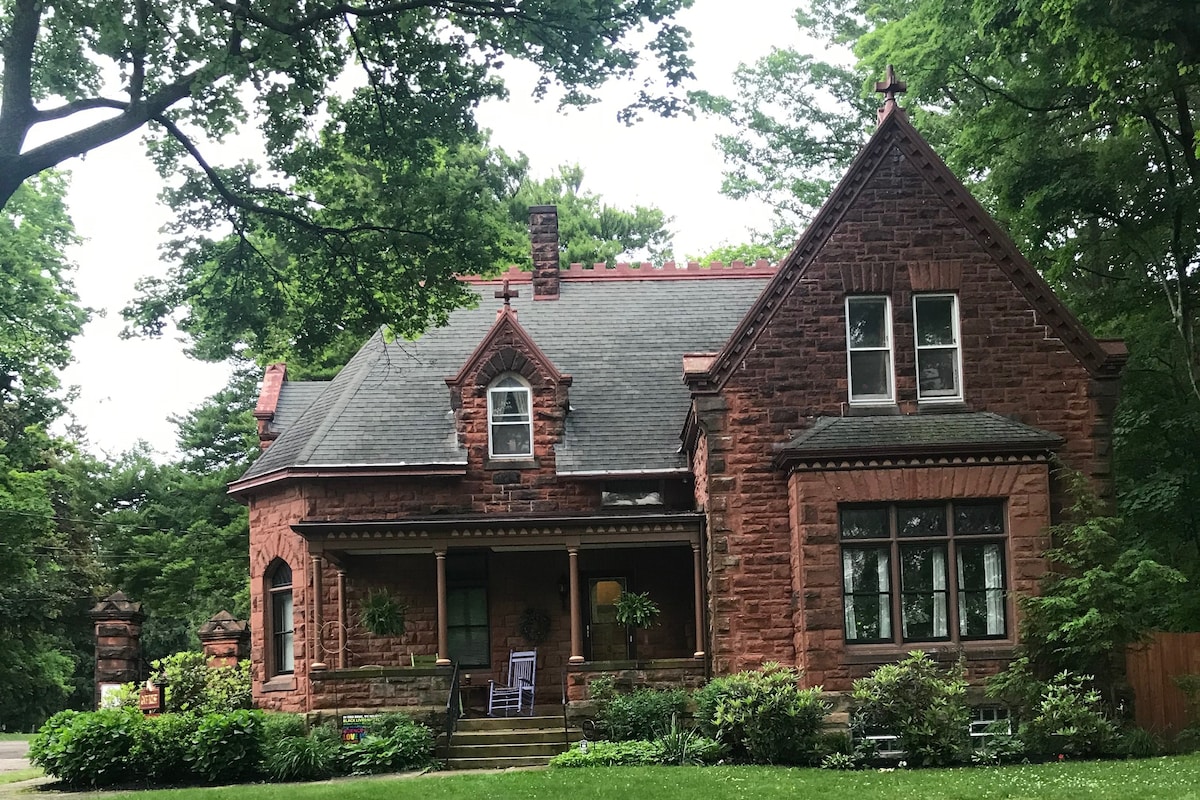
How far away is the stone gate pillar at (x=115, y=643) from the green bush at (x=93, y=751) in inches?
290

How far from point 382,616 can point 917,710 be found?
831cm

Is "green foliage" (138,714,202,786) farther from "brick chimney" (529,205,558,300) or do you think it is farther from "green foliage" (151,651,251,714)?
"brick chimney" (529,205,558,300)

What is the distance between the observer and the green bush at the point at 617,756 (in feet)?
53.6

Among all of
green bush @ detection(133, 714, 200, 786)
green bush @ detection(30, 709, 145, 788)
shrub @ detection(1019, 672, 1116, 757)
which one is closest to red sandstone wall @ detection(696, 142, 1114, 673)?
shrub @ detection(1019, 672, 1116, 757)

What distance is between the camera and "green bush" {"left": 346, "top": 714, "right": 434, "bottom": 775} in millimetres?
17219

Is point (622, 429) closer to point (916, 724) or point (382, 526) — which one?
point (382, 526)

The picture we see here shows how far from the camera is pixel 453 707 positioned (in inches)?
752

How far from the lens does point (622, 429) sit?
71.7ft

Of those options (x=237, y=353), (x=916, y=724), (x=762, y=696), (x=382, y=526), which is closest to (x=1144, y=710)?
(x=916, y=724)

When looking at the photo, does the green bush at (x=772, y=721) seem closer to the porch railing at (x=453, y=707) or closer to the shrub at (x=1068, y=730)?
the shrub at (x=1068, y=730)

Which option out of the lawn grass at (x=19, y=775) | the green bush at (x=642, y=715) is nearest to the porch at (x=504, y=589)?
the green bush at (x=642, y=715)

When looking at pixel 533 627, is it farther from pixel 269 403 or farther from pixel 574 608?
pixel 269 403

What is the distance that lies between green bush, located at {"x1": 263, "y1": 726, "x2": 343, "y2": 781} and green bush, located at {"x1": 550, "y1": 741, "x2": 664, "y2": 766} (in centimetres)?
300

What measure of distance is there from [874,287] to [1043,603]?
5044 mm
